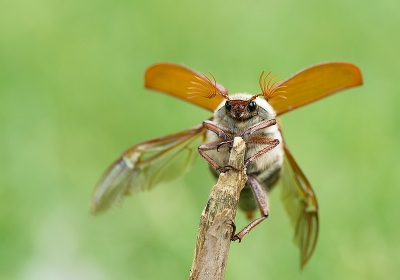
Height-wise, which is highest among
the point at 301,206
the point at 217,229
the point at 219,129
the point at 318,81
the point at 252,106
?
the point at 318,81

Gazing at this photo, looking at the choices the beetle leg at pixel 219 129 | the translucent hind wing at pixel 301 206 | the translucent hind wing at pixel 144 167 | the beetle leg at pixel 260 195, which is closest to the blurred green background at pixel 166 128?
the translucent hind wing at pixel 301 206

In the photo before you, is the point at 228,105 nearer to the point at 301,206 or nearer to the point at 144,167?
the point at 144,167

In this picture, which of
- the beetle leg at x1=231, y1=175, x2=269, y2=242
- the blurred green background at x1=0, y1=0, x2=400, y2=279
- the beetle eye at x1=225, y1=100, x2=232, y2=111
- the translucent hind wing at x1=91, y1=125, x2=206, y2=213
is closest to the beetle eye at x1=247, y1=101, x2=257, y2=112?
the beetle eye at x1=225, y1=100, x2=232, y2=111

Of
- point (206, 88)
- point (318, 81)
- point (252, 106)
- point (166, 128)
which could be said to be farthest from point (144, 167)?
point (166, 128)

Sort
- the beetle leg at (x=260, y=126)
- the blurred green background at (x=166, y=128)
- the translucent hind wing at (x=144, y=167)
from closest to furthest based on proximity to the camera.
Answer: the beetle leg at (x=260, y=126)
the translucent hind wing at (x=144, y=167)
the blurred green background at (x=166, y=128)

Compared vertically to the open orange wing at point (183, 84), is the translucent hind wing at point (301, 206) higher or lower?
lower

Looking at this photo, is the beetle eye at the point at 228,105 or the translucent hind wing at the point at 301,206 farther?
the translucent hind wing at the point at 301,206

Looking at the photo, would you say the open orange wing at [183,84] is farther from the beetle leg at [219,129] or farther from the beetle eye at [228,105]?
the beetle leg at [219,129]
